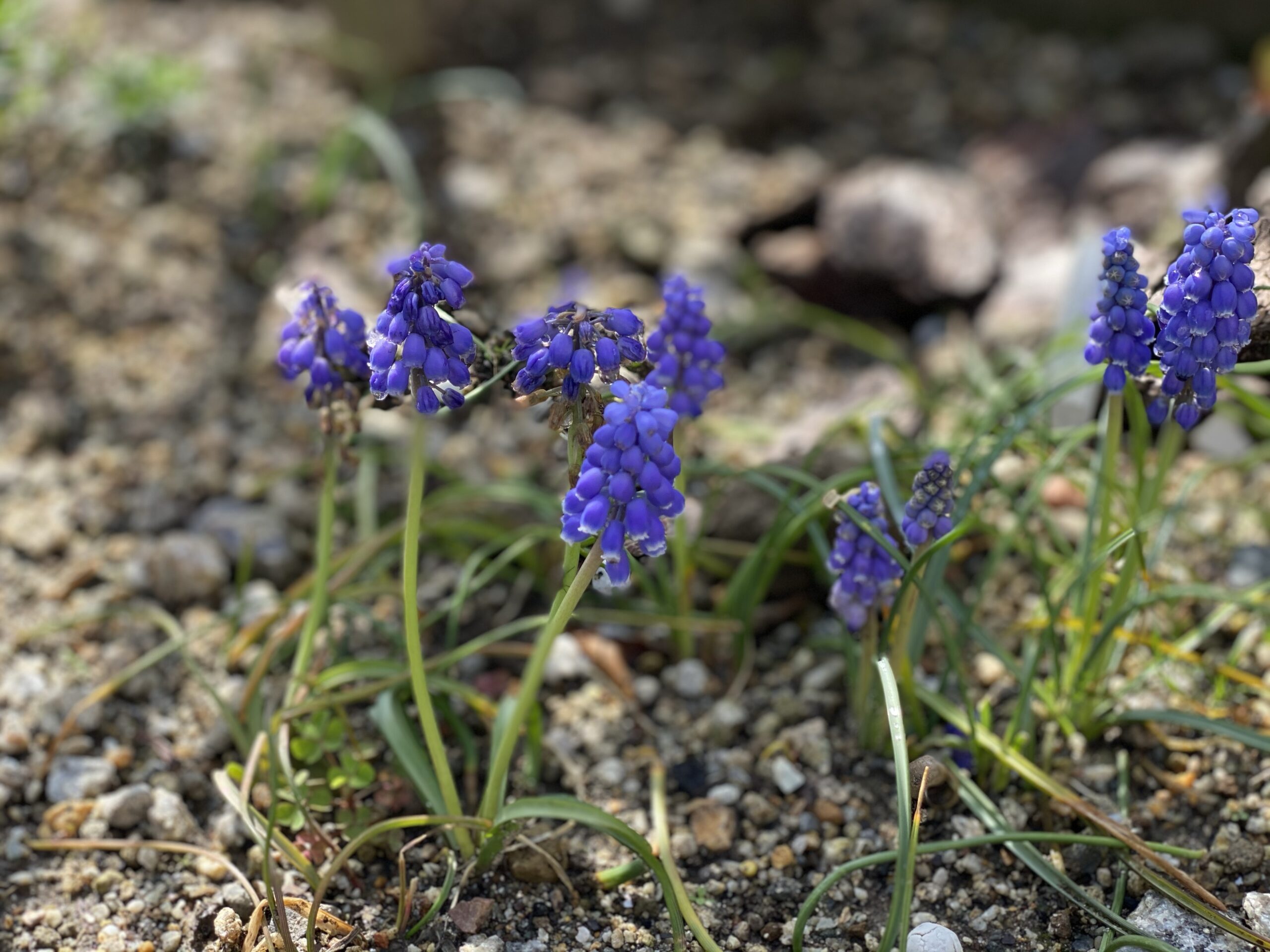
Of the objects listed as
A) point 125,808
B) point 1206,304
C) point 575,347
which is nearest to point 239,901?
point 125,808

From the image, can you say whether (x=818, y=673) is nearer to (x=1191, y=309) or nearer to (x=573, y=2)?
(x=1191, y=309)

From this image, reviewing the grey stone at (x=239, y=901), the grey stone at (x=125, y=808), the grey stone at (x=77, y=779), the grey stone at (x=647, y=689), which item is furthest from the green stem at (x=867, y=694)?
the grey stone at (x=77, y=779)

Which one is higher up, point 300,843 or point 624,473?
point 624,473

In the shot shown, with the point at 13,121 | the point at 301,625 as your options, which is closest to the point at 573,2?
the point at 13,121

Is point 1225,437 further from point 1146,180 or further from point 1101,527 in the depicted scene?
point 1146,180

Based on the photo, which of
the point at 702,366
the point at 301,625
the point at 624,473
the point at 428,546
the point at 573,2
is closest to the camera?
the point at 624,473

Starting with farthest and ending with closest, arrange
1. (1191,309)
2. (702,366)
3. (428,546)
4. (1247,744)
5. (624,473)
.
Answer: (428,546) < (702,366) < (1247,744) < (1191,309) < (624,473)
